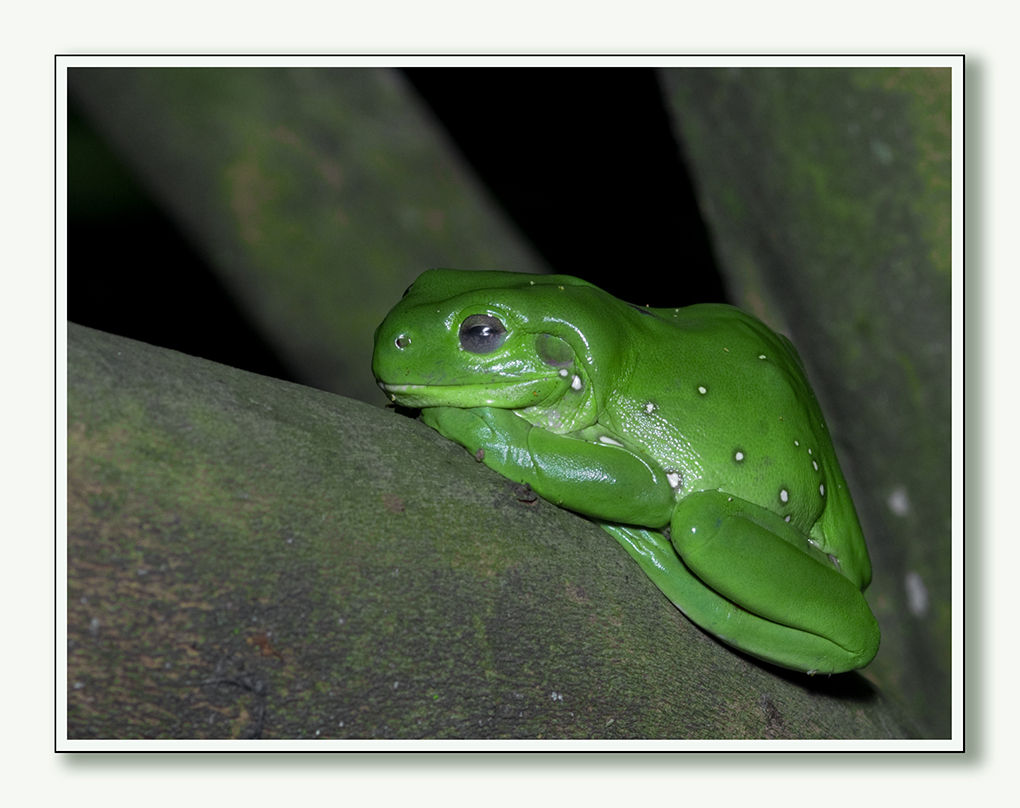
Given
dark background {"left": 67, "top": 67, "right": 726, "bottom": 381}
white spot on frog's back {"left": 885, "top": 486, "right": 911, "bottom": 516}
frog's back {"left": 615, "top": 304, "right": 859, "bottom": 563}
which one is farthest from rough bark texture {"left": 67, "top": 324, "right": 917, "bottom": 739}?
dark background {"left": 67, "top": 67, "right": 726, "bottom": 381}

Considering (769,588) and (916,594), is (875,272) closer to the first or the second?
(916,594)

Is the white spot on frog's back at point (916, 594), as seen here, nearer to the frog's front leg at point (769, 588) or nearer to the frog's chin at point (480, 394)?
the frog's front leg at point (769, 588)

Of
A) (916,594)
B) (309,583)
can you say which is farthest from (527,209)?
(309,583)

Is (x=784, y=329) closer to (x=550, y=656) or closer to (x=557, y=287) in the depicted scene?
(x=557, y=287)

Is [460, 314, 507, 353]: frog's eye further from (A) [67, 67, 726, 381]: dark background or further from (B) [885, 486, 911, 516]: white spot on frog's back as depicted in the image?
(B) [885, 486, 911, 516]: white spot on frog's back

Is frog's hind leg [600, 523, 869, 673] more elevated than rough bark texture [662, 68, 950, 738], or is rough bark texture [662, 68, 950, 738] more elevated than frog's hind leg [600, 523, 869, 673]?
rough bark texture [662, 68, 950, 738]
